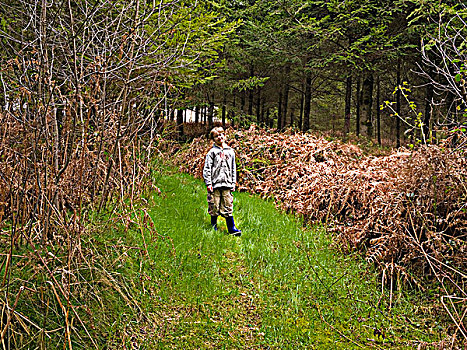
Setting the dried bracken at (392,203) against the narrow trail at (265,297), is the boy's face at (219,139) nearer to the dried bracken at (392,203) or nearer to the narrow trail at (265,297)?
the narrow trail at (265,297)

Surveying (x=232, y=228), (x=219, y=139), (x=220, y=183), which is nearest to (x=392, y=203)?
(x=232, y=228)

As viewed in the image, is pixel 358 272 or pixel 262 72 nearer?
pixel 358 272

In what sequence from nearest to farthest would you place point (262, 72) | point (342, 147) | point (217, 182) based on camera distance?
point (217, 182)
point (342, 147)
point (262, 72)

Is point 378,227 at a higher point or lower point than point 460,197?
lower

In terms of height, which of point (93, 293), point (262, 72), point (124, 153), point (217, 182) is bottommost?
point (93, 293)

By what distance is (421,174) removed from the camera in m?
4.78

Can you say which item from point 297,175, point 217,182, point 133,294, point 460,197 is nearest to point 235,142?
point 297,175

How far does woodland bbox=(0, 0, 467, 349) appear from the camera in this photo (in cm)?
286

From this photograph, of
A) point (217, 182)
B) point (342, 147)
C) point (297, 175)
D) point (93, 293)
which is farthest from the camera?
point (342, 147)

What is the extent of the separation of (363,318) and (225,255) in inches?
77.7

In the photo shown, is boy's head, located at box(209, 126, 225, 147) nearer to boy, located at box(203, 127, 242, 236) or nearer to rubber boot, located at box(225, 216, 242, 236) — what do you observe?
boy, located at box(203, 127, 242, 236)

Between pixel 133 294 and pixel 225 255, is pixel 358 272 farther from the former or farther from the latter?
pixel 133 294

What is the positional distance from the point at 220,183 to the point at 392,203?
2.58 meters

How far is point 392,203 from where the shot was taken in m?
4.93
